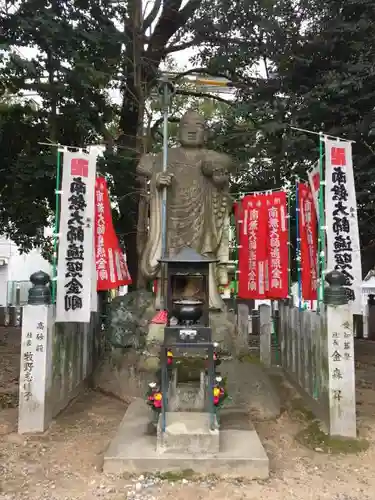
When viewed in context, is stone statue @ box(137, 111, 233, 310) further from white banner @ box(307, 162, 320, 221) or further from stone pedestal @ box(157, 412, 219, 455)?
stone pedestal @ box(157, 412, 219, 455)

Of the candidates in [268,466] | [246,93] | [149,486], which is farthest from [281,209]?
[149,486]

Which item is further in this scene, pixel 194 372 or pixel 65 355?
pixel 65 355

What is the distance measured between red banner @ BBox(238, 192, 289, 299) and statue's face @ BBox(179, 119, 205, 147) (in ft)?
5.43

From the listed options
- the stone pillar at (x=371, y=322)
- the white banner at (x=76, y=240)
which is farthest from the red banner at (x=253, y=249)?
the stone pillar at (x=371, y=322)

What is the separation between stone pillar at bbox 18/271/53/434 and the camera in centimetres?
551

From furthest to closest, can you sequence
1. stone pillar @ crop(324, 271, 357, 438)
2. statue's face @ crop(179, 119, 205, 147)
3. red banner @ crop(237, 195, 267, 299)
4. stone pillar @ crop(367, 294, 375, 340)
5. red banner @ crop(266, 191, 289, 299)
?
stone pillar @ crop(367, 294, 375, 340) < red banner @ crop(237, 195, 267, 299) < red banner @ crop(266, 191, 289, 299) < statue's face @ crop(179, 119, 205, 147) < stone pillar @ crop(324, 271, 357, 438)

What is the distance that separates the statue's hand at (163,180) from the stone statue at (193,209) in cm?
3

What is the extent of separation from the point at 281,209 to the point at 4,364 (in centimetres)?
636

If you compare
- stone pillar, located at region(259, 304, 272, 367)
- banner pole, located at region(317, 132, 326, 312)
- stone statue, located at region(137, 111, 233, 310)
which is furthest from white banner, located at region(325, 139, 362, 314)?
stone pillar, located at region(259, 304, 272, 367)

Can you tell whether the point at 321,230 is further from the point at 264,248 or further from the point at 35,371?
the point at 35,371

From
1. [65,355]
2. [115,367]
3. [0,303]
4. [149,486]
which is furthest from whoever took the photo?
[0,303]

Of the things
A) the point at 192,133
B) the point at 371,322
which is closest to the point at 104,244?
the point at 192,133

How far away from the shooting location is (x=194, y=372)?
5340 mm

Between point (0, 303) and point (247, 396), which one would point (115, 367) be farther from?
point (0, 303)
